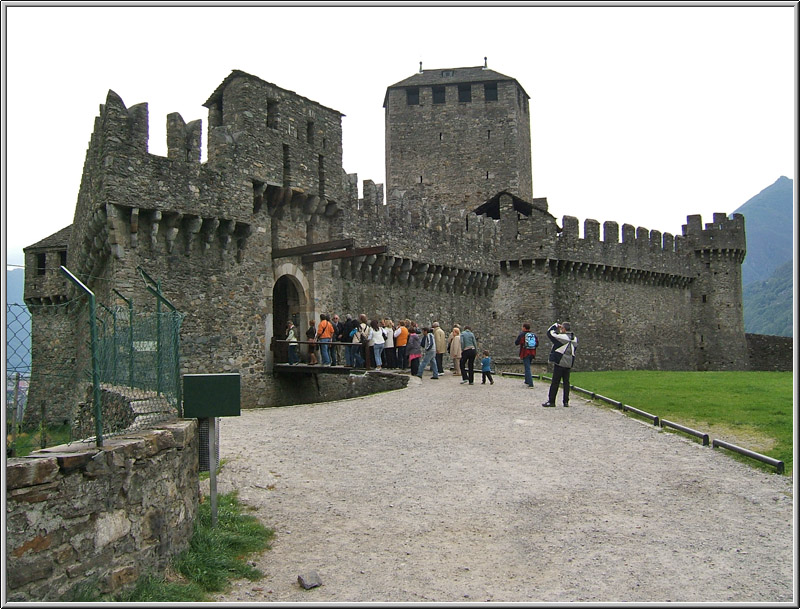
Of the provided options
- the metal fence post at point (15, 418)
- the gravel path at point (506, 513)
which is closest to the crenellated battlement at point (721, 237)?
the gravel path at point (506, 513)

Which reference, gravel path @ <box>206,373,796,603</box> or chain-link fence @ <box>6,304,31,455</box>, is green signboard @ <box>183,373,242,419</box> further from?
chain-link fence @ <box>6,304,31,455</box>

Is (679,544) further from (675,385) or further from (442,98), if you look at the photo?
(442,98)

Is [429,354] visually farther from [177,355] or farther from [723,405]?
[177,355]

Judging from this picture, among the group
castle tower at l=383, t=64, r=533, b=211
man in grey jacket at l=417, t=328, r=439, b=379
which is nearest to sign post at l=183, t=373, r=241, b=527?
man in grey jacket at l=417, t=328, r=439, b=379

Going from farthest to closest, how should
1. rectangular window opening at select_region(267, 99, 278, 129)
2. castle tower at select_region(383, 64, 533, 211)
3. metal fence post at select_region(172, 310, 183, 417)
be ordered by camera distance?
castle tower at select_region(383, 64, 533, 211) < rectangular window opening at select_region(267, 99, 278, 129) < metal fence post at select_region(172, 310, 183, 417)

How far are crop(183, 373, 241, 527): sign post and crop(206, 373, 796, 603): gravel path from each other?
83cm

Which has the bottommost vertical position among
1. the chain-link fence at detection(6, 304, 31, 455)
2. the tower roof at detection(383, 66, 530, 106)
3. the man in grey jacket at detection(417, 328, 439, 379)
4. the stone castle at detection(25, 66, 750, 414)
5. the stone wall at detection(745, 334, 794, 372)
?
the stone wall at detection(745, 334, 794, 372)

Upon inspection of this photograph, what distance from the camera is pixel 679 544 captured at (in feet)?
21.0

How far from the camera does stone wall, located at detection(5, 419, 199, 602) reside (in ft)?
14.5

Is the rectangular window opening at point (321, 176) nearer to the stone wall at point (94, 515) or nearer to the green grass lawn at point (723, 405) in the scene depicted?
the green grass lawn at point (723, 405)

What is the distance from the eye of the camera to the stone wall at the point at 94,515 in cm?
441

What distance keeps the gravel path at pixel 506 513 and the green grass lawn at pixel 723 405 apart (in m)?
1.00

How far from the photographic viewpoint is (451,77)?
42812 mm

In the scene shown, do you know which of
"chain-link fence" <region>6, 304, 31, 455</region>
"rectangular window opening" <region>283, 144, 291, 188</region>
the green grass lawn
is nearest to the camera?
"chain-link fence" <region>6, 304, 31, 455</region>
